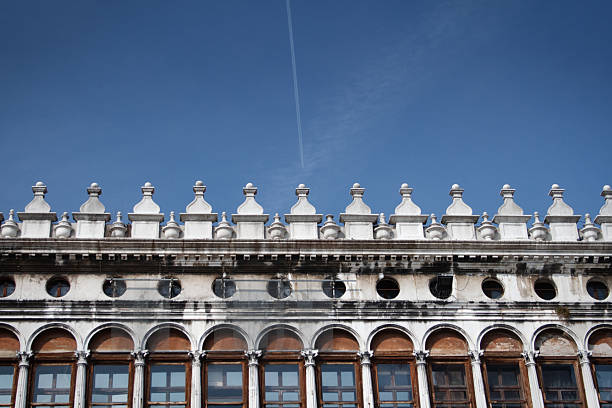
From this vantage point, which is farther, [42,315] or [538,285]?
[538,285]

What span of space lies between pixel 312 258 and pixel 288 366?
9.99 feet

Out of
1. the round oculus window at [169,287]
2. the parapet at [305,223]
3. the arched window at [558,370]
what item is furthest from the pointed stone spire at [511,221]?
the round oculus window at [169,287]

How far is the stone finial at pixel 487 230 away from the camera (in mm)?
32406

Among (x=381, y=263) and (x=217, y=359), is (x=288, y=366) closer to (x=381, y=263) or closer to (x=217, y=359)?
(x=217, y=359)

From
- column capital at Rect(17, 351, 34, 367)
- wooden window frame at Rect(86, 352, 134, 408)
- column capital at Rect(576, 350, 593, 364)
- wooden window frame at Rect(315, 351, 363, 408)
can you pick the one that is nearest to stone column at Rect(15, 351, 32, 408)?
column capital at Rect(17, 351, 34, 367)

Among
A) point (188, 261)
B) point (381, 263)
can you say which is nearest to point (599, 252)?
point (381, 263)

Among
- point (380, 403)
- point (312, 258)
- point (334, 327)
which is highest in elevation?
point (312, 258)

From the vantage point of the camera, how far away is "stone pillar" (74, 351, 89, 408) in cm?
2911

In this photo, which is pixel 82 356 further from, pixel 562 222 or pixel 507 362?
pixel 562 222

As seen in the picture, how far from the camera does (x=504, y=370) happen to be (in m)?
30.8

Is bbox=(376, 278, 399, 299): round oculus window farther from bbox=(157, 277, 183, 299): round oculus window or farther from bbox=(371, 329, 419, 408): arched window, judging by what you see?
bbox=(157, 277, 183, 299): round oculus window

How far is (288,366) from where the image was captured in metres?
30.3

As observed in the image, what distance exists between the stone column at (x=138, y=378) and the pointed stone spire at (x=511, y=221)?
1051 cm

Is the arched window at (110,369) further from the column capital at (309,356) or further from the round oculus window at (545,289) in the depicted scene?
the round oculus window at (545,289)
